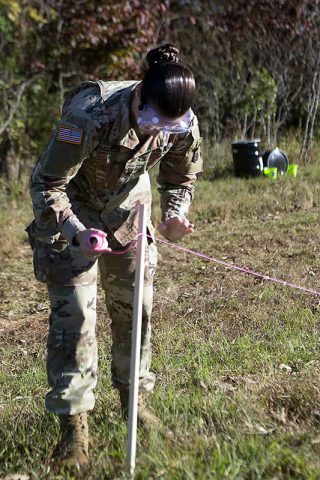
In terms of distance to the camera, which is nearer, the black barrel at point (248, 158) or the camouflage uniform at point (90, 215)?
the camouflage uniform at point (90, 215)

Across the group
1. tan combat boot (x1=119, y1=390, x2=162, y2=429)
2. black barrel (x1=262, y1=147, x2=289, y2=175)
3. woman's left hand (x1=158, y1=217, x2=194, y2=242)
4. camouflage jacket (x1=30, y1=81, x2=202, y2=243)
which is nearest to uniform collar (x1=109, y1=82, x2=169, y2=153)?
camouflage jacket (x1=30, y1=81, x2=202, y2=243)

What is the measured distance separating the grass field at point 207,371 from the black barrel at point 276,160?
3833 millimetres

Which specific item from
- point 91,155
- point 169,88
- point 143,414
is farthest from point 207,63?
point 169,88

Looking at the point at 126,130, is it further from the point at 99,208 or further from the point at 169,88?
the point at 99,208

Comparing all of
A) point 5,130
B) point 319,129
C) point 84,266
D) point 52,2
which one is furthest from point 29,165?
point 84,266

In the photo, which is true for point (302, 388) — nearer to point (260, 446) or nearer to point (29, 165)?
point (260, 446)

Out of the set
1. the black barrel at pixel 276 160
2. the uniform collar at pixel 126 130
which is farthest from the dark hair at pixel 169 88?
the black barrel at pixel 276 160

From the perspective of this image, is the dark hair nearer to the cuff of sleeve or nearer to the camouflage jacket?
the camouflage jacket

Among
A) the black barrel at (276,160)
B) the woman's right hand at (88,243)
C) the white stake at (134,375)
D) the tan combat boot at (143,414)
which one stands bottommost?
the black barrel at (276,160)

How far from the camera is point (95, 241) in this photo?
2578mm

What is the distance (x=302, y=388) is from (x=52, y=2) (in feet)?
25.1

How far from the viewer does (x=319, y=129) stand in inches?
→ 531

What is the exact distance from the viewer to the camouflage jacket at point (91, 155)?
2.74m

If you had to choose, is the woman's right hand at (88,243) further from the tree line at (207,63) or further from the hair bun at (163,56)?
the tree line at (207,63)
